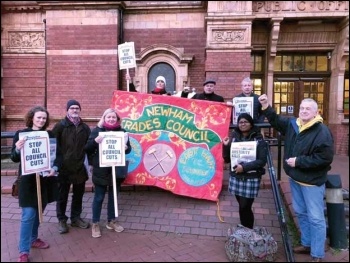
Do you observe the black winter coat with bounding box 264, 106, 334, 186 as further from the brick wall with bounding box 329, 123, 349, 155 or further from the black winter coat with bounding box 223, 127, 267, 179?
the brick wall with bounding box 329, 123, 349, 155

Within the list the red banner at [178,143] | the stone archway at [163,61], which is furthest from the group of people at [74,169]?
the stone archway at [163,61]

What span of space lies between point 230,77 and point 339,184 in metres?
4.84

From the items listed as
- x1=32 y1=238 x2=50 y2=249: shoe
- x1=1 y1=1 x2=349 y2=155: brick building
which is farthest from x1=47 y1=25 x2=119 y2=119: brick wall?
x1=32 y1=238 x2=50 y2=249: shoe

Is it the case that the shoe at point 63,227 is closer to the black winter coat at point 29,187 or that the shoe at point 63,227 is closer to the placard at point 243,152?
the black winter coat at point 29,187

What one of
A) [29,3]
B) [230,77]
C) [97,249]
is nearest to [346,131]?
[230,77]

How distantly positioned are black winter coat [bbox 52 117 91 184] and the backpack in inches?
80.9

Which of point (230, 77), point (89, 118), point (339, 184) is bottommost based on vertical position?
point (339, 184)

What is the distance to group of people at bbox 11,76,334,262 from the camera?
129 inches

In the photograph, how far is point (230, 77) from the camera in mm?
8039

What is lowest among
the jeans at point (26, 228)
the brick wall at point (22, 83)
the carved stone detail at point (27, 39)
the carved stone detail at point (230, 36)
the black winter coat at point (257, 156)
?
the jeans at point (26, 228)

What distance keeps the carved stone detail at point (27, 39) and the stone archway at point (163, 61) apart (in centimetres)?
314

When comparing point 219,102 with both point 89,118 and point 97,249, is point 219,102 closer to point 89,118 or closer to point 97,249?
point 97,249

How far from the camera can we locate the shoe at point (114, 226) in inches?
161

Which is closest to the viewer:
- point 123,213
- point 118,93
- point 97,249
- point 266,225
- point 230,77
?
point 97,249
